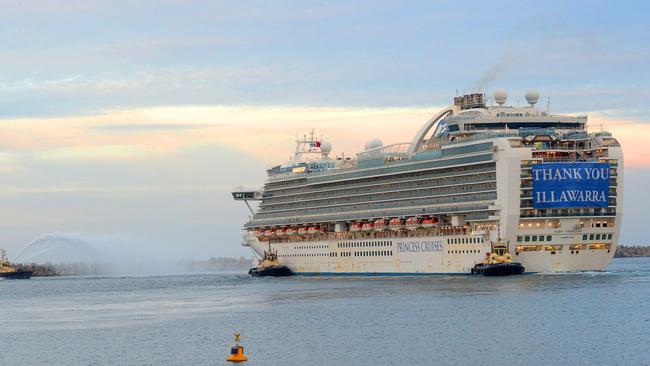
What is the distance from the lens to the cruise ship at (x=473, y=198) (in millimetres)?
110625

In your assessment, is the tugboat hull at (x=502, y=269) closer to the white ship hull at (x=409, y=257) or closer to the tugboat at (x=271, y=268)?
the white ship hull at (x=409, y=257)

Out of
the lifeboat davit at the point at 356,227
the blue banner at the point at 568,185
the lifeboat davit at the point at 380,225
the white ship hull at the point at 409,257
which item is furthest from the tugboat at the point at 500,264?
the lifeboat davit at the point at 356,227

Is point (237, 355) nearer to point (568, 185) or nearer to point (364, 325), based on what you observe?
point (364, 325)

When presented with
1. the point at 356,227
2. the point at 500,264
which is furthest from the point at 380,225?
the point at 500,264

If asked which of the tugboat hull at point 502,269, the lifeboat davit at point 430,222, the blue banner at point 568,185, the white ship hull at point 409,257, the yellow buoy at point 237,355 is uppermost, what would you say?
the blue banner at point 568,185

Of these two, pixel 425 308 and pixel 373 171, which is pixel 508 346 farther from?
pixel 373 171

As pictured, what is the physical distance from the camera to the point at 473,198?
11638 cm

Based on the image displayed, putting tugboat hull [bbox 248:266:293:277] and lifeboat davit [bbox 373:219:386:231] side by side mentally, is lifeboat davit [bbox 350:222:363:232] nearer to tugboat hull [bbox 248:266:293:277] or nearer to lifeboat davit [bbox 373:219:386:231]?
lifeboat davit [bbox 373:219:386:231]

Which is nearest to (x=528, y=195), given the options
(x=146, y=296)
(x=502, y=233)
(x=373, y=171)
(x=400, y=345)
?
(x=502, y=233)

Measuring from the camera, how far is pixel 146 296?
120 m

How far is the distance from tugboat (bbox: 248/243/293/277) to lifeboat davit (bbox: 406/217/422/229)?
28411 millimetres

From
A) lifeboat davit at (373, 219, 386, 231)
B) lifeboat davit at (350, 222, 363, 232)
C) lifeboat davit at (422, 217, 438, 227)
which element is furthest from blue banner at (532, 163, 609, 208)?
lifeboat davit at (350, 222, 363, 232)

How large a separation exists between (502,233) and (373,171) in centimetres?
2796

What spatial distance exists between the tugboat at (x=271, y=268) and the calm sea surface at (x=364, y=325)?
33883mm
